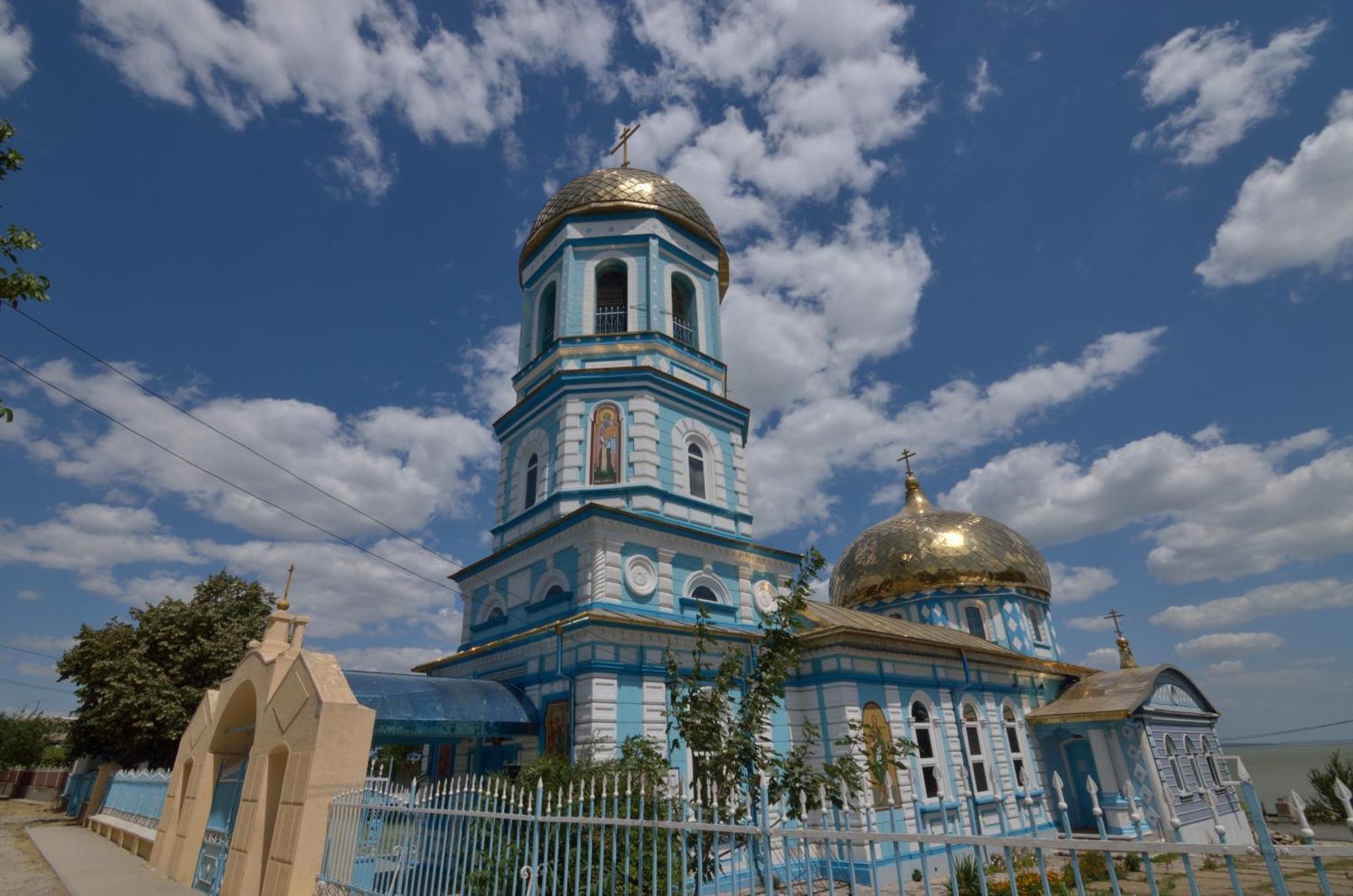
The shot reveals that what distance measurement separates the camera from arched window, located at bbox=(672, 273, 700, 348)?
1975cm

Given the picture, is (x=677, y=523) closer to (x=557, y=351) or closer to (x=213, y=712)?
(x=557, y=351)

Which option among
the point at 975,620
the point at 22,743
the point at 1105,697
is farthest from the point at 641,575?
the point at 22,743

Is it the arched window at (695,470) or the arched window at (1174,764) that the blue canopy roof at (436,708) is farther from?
the arched window at (1174,764)

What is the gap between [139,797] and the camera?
1659 centimetres

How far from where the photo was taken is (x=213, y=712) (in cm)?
1287

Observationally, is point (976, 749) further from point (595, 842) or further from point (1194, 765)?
point (595, 842)

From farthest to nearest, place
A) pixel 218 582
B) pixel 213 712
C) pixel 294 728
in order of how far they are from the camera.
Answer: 1. pixel 218 582
2. pixel 213 712
3. pixel 294 728

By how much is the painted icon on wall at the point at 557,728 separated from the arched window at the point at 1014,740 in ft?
45.0

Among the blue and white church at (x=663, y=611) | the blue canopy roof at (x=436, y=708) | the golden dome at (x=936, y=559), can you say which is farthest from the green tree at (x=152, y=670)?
the golden dome at (x=936, y=559)

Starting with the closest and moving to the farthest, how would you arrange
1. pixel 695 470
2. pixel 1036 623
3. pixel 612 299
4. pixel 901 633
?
pixel 695 470 < pixel 901 633 < pixel 612 299 < pixel 1036 623

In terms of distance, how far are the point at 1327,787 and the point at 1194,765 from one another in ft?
29.4

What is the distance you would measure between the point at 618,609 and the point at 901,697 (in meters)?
7.75

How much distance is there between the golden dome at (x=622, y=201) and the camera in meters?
19.9

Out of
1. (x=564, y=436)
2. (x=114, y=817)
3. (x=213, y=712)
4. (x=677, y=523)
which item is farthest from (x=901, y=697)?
(x=114, y=817)
